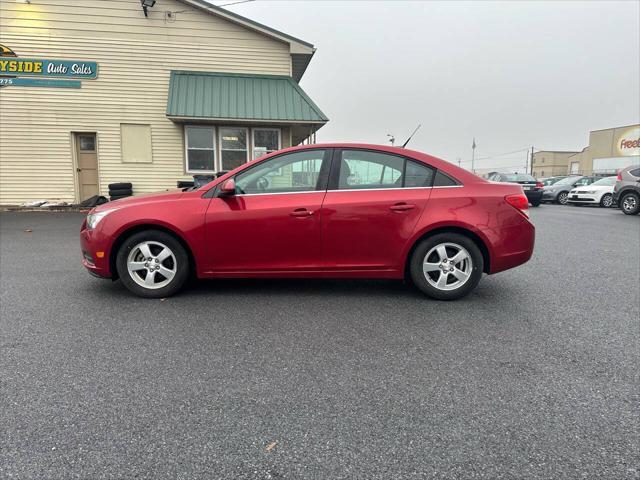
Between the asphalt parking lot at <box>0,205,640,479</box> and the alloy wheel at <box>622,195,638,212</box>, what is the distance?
12.0 meters

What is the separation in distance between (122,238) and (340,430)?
314 centimetres

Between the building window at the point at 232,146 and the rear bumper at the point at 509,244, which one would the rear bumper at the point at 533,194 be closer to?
the building window at the point at 232,146

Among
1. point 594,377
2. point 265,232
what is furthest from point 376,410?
point 265,232

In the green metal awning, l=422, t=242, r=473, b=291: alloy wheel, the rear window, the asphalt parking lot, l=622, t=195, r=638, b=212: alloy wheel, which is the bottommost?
the asphalt parking lot

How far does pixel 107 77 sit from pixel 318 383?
12893 mm

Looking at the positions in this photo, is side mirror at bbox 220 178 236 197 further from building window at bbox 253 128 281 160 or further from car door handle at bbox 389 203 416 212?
building window at bbox 253 128 281 160

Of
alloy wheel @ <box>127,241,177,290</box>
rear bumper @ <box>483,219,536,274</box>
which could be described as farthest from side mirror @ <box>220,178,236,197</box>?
rear bumper @ <box>483,219,536,274</box>

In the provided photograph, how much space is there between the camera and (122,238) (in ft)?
14.1

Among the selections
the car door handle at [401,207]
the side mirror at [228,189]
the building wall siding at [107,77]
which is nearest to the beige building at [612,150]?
the building wall siding at [107,77]

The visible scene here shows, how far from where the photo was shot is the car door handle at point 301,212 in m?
4.20

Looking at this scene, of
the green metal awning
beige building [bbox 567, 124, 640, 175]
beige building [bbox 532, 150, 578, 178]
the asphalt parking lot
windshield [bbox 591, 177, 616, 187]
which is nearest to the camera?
the asphalt parking lot

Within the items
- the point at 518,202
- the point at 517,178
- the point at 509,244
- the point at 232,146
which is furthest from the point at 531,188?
the point at 509,244

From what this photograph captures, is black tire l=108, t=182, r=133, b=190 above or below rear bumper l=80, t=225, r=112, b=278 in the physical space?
above

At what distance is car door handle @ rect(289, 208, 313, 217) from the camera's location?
165 inches
